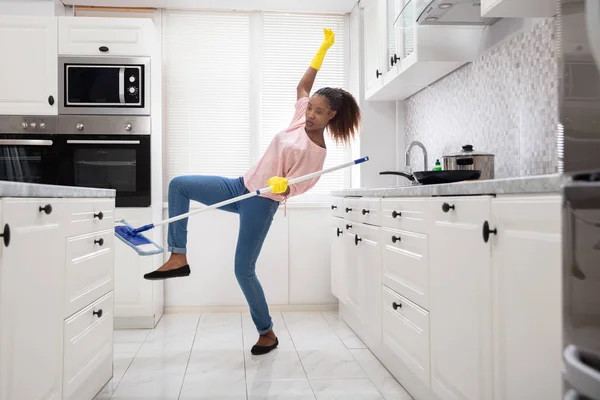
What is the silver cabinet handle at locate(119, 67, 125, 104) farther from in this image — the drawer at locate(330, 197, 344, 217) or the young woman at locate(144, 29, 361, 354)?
the drawer at locate(330, 197, 344, 217)

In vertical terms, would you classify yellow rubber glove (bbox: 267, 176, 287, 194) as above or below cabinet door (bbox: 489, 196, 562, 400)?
above

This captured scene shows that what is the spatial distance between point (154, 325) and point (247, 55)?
7.22 ft

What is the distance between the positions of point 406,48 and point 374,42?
0.66 meters

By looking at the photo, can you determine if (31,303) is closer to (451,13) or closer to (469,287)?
(469,287)

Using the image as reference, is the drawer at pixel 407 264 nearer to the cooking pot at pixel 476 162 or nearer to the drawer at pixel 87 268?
the cooking pot at pixel 476 162

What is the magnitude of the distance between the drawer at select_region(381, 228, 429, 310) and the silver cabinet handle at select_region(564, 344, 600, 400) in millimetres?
1252

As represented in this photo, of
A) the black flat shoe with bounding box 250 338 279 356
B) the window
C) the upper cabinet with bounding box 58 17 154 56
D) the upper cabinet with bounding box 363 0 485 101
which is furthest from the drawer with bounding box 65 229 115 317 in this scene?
the window

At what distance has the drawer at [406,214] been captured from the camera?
6.57 ft

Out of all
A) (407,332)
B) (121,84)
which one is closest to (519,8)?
(407,332)

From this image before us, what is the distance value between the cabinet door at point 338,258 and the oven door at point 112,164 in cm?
130

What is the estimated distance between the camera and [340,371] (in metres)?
2.66

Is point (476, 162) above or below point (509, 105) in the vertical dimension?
below

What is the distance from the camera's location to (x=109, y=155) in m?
3.60

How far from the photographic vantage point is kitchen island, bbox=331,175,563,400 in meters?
1.18
